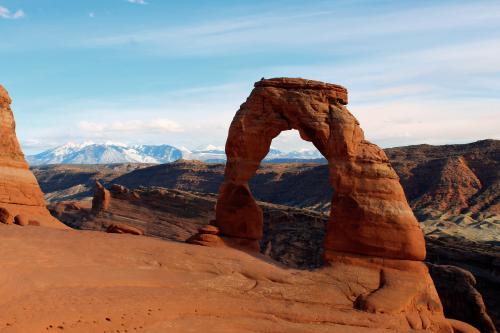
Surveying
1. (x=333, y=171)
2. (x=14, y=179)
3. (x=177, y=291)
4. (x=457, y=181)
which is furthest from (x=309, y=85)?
(x=457, y=181)

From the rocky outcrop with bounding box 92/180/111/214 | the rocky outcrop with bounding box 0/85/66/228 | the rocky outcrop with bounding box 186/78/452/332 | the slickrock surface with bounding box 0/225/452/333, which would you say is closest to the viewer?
the slickrock surface with bounding box 0/225/452/333

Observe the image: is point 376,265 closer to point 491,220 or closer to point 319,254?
point 319,254

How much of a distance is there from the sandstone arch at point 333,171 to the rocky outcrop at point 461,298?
6.91 metres

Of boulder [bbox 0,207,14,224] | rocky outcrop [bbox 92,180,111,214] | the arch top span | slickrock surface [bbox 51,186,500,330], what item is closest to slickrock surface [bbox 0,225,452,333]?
boulder [bbox 0,207,14,224]

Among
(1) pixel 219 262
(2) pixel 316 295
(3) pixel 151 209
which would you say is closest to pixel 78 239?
(1) pixel 219 262

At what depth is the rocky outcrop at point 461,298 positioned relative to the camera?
21.6 metres

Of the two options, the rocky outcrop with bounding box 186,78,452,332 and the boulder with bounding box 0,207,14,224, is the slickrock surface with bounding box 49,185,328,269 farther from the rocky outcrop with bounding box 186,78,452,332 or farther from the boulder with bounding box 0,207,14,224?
the boulder with bounding box 0,207,14,224

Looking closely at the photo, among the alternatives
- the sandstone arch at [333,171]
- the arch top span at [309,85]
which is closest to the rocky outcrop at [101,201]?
the sandstone arch at [333,171]

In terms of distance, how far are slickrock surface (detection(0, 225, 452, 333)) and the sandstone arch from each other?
908 mm

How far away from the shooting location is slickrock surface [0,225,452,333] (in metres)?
10.8

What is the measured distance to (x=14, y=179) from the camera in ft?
77.3

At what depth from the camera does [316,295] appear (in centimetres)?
1415

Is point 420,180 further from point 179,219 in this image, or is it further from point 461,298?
point 461,298

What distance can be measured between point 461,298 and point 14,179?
1817 centimetres
